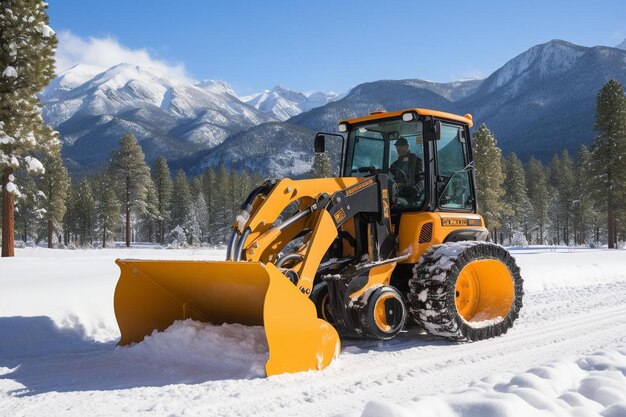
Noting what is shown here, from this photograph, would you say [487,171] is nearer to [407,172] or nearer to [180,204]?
[407,172]

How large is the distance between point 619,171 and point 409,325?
3842 centimetres

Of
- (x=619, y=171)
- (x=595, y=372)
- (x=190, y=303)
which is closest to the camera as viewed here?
(x=595, y=372)

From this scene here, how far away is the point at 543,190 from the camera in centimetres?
7125

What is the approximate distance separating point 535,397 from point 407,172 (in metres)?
3.92

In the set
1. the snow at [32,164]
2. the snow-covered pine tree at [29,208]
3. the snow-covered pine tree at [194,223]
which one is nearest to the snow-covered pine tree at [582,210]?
the snow-covered pine tree at [194,223]

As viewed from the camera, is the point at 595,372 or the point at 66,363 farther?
the point at 66,363

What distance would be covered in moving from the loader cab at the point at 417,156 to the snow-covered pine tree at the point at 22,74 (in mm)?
17326

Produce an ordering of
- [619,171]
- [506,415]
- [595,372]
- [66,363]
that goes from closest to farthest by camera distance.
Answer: [506,415] → [595,372] → [66,363] → [619,171]

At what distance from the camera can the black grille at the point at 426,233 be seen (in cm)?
696

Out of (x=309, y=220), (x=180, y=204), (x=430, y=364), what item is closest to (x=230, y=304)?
(x=309, y=220)

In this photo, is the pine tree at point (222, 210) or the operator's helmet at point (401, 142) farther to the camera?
the pine tree at point (222, 210)

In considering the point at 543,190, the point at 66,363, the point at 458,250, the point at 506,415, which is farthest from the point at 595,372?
the point at 543,190

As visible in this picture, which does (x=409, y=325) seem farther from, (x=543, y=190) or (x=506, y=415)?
(x=543, y=190)

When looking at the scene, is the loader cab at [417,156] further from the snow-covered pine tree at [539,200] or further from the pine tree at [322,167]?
the snow-covered pine tree at [539,200]
